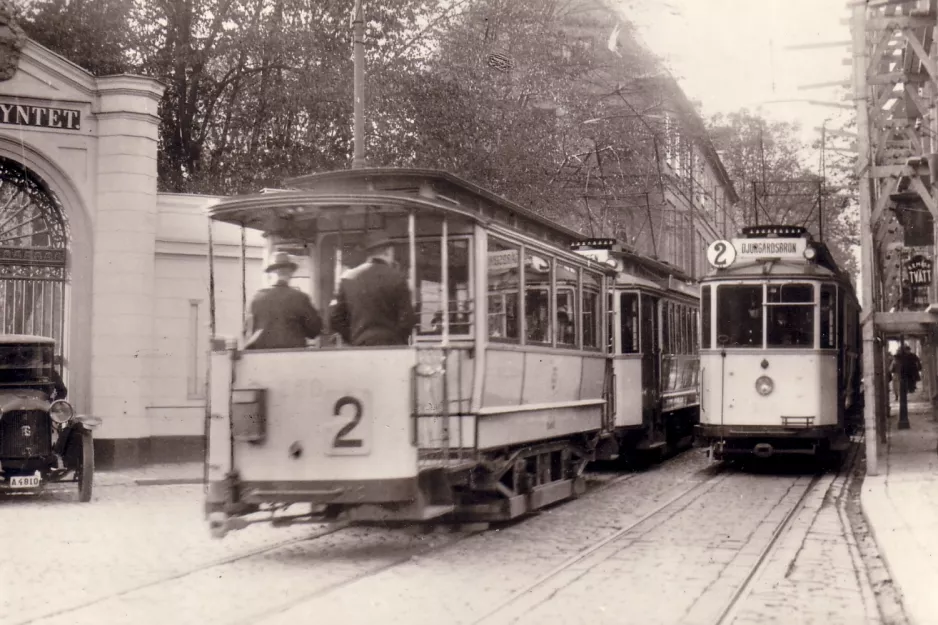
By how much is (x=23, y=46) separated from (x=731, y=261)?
10.3 metres

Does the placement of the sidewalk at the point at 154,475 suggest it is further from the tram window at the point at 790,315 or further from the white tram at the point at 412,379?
the tram window at the point at 790,315

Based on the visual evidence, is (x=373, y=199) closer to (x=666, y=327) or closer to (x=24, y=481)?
(x=24, y=481)

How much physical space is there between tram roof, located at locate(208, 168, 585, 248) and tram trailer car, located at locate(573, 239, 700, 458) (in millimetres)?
3524

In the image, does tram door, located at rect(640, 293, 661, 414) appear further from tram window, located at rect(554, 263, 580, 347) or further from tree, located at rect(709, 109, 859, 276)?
tree, located at rect(709, 109, 859, 276)

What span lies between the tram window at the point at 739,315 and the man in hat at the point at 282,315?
838cm

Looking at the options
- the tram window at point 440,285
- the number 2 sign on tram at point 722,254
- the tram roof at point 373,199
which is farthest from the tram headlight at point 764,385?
the tram window at point 440,285

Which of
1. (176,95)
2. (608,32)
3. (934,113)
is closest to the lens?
(934,113)

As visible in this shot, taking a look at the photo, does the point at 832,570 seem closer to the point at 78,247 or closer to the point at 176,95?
the point at 78,247

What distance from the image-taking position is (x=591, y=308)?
13.7 metres

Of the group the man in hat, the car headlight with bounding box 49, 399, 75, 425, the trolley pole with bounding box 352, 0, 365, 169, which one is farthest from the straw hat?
the trolley pole with bounding box 352, 0, 365, 169

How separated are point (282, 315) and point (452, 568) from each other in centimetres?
245

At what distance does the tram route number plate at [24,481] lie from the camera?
12.7 metres

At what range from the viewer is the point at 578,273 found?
1318cm

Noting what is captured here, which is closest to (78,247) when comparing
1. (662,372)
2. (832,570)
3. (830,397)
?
(662,372)
